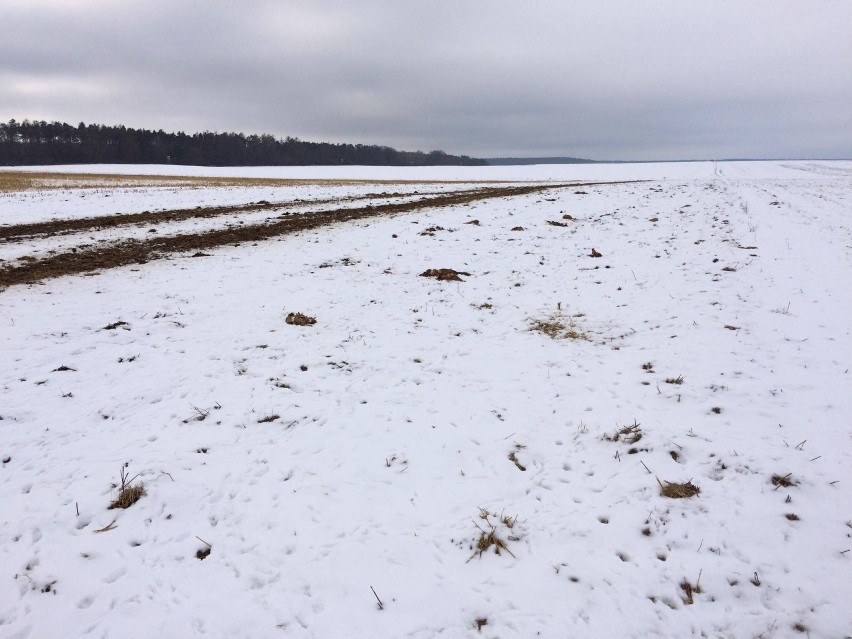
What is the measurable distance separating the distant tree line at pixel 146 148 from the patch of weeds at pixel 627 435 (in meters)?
146

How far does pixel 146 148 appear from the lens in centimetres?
12425

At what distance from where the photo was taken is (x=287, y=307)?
11039mm

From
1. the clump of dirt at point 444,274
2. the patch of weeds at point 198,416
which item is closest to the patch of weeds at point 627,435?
the patch of weeds at point 198,416

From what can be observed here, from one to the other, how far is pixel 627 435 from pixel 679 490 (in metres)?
1.17

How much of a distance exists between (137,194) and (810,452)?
37.9 m

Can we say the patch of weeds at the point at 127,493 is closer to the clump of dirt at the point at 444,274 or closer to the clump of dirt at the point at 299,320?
the clump of dirt at the point at 299,320

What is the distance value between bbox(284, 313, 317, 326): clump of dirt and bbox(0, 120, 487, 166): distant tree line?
13938cm

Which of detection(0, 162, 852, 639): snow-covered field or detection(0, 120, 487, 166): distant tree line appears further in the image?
detection(0, 120, 487, 166): distant tree line

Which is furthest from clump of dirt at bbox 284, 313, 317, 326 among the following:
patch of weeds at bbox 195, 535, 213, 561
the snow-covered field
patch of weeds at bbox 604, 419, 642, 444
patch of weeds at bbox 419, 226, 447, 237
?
patch of weeds at bbox 419, 226, 447, 237

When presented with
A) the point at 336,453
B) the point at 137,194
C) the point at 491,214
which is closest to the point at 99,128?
the point at 137,194

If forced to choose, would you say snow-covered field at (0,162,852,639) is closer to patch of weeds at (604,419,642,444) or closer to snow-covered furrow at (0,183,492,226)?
patch of weeds at (604,419,642,444)

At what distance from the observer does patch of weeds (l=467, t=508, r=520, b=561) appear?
4.59 meters

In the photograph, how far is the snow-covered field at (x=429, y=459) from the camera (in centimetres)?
400

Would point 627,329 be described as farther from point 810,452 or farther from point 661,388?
point 810,452
